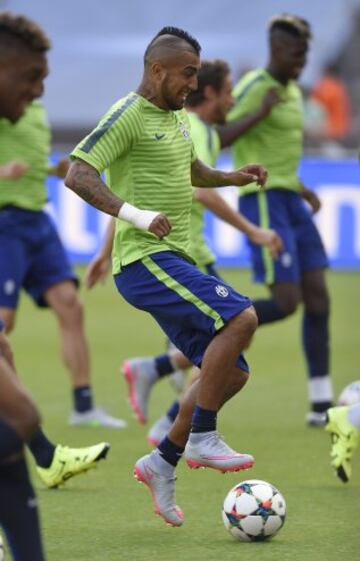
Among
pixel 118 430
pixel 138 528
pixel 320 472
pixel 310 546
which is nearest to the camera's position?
pixel 310 546

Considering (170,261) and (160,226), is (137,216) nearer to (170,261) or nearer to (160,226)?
(160,226)

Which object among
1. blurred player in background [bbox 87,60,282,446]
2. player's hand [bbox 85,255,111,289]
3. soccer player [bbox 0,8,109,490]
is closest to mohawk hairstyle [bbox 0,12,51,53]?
soccer player [bbox 0,8,109,490]

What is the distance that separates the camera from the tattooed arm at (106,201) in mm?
5664

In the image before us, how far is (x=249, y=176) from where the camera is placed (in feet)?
21.0

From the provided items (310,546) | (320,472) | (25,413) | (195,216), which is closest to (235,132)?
(195,216)

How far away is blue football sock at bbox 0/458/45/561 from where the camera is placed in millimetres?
4336

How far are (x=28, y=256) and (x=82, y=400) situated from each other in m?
1.04

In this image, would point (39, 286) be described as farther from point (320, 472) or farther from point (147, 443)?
point (320, 472)

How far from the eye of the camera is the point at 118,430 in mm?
9078

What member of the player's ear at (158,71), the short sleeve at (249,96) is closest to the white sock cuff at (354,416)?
the player's ear at (158,71)

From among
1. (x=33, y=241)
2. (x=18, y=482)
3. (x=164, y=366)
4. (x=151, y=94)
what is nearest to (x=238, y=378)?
(x=151, y=94)

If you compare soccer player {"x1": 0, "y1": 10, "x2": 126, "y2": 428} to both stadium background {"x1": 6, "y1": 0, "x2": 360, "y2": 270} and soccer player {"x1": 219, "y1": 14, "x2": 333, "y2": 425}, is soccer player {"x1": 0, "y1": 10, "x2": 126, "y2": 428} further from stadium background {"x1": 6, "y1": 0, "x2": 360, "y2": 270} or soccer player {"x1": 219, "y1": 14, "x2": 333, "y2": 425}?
stadium background {"x1": 6, "y1": 0, "x2": 360, "y2": 270}

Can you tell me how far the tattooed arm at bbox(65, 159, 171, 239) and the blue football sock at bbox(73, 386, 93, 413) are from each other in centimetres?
350

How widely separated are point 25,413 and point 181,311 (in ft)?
5.99
